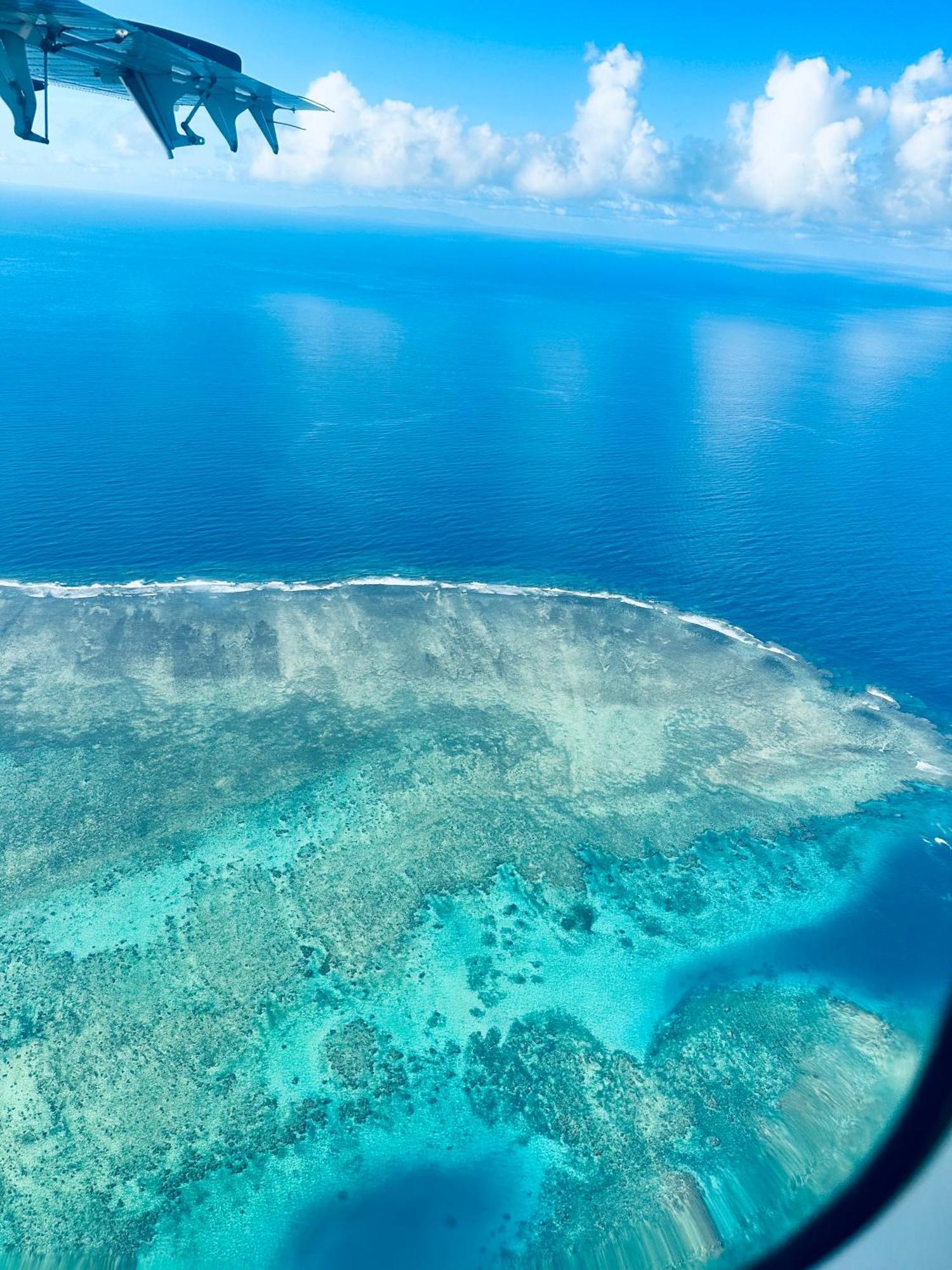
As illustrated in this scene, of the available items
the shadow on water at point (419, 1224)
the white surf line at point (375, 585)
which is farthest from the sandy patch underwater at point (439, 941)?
the white surf line at point (375, 585)

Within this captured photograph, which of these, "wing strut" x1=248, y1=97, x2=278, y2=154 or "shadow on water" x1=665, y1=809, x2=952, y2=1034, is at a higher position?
"wing strut" x1=248, y1=97, x2=278, y2=154

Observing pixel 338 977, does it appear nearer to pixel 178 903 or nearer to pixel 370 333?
pixel 178 903

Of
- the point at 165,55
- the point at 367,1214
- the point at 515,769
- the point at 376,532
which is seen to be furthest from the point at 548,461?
the point at 367,1214

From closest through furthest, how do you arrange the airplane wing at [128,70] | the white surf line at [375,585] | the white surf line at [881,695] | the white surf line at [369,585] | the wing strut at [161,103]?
the airplane wing at [128,70], the wing strut at [161,103], the white surf line at [881,695], the white surf line at [375,585], the white surf line at [369,585]

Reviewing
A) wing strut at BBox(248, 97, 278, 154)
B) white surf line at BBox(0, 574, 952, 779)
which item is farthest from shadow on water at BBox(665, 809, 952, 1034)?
wing strut at BBox(248, 97, 278, 154)

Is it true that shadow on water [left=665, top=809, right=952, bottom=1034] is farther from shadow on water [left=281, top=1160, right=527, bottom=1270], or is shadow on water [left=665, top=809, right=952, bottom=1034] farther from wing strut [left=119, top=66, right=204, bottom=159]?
wing strut [left=119, top=66, right=204, bottom=159]

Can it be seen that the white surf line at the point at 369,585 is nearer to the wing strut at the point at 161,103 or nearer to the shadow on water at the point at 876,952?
the shadow on water at the point at 876,952
